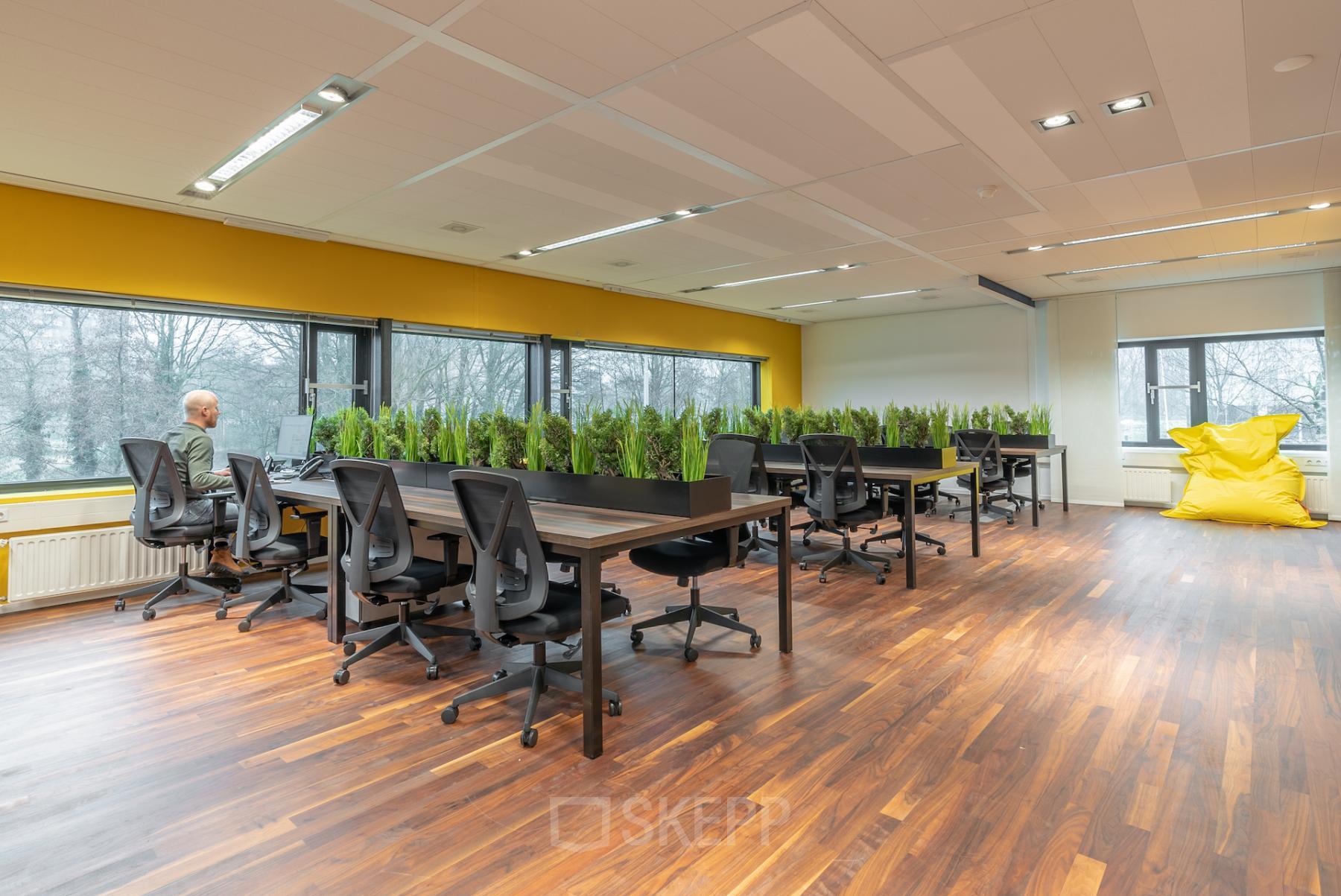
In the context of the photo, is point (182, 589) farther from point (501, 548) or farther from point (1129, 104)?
point (1129, 104)

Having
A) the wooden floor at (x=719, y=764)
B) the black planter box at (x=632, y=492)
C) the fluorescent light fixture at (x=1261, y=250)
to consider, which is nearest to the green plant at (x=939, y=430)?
the wooden floor at (x=719, y=764)

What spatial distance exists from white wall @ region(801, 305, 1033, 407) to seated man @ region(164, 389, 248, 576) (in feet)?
29.8

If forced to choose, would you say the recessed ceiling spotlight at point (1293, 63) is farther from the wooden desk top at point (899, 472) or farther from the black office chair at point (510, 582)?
the black office chair at point (510, 582)

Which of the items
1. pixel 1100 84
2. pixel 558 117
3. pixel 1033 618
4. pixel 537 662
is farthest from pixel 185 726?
pixel 1100 84

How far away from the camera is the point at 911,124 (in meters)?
3.75

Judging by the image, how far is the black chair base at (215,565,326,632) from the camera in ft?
14.0

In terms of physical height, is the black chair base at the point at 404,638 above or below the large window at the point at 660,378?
below

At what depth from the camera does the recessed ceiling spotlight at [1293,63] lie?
3.07 meters

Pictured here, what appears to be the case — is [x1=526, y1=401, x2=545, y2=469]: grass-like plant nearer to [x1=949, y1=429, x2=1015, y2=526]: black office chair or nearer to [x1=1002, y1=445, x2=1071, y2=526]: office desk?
[x1=949, y1=429, x2=1015, y2=526]: black office chair

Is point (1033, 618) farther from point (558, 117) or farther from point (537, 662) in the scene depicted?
point (558, 117)

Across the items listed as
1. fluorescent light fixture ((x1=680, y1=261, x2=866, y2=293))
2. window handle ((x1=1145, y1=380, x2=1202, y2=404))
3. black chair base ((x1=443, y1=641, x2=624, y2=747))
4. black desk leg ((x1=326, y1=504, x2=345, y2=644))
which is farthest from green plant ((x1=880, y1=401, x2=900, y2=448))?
window handle ((x1=1145, y1=380, x2=1202, y2=404))

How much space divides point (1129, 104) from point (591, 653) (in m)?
3.76

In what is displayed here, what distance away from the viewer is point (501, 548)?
2.72m

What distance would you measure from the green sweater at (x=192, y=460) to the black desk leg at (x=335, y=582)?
4.26 ft
